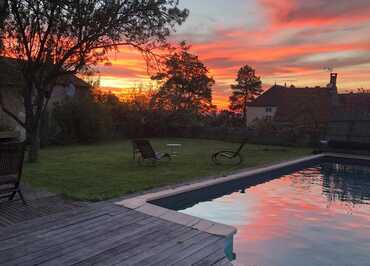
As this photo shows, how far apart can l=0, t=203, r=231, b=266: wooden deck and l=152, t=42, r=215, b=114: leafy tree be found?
2334 centimetres

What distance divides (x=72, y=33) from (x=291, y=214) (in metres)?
8.21

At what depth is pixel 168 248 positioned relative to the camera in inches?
184

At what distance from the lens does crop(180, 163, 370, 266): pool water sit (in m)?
5.75

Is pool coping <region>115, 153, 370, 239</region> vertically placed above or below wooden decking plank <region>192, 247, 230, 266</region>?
above

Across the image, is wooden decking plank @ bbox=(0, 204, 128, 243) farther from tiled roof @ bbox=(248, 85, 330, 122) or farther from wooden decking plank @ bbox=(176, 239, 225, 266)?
tiled roof @ bbox=(248, 85, 330, 122)

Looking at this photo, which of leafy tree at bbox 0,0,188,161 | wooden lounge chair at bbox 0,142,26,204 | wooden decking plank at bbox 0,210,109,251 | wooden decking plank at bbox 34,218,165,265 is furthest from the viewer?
leafy tree at bbox 0,0,188,161

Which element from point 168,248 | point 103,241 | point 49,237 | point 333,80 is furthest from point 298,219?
point 333,80

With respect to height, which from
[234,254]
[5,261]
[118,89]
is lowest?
[234,254]

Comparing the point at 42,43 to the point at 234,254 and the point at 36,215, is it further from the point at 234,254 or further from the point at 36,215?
the point at 234,254

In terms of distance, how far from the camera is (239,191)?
9.98 metres

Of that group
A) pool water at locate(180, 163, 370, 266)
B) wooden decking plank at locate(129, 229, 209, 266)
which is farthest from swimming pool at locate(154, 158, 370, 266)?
wooden decking plank at locate(129, 229, 209, 266)

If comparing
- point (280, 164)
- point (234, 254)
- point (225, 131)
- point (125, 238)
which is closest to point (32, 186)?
point (125, 238)

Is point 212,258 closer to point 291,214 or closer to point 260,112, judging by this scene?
point 291,214

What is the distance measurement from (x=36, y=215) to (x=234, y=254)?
311cm
